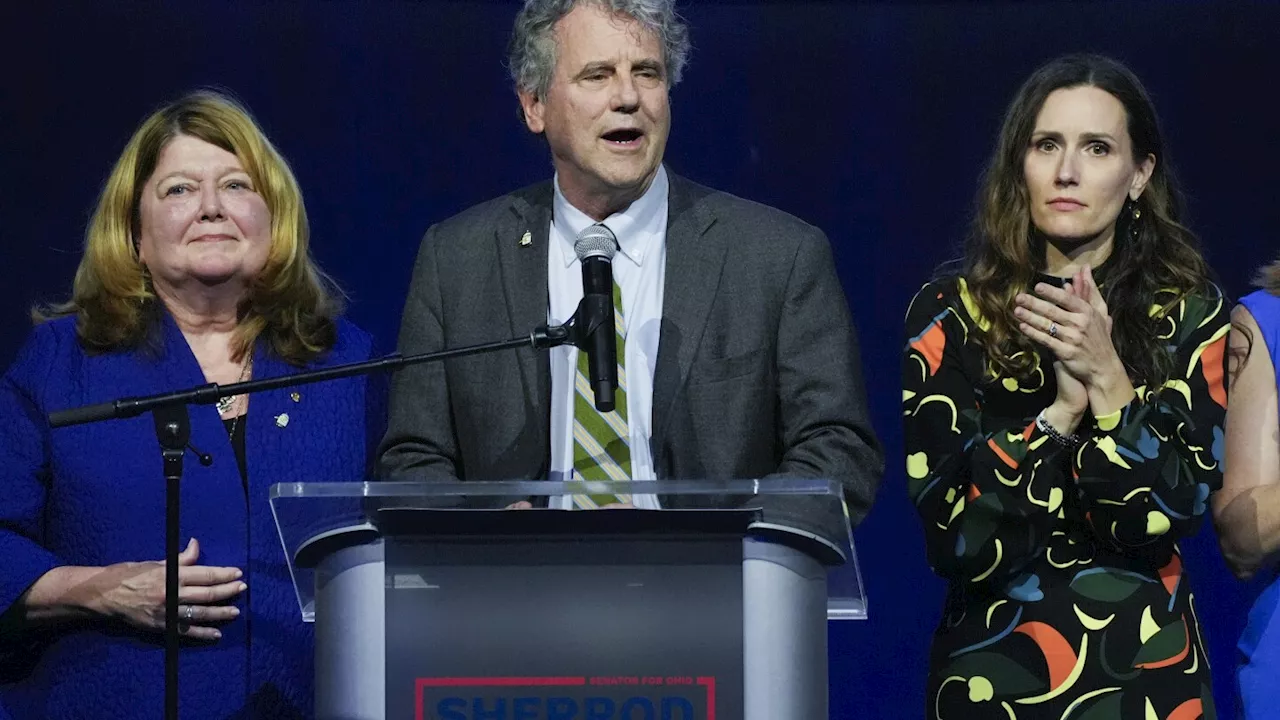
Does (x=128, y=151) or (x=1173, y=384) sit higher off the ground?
(x=128, y=151)

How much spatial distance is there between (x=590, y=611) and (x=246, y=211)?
4.53 ft

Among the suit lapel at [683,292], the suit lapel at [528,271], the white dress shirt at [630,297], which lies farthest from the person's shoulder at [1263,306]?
the suit lapel at [528,271]

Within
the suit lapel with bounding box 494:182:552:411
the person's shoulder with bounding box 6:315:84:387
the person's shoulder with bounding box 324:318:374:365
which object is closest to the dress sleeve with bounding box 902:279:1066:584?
the suit lapel with bounding box 494:182:552:411

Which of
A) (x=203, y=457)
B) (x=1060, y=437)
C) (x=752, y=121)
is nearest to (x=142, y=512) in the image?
(x=203, y=457)

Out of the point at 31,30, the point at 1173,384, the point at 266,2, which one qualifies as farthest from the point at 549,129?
the point at 31,30

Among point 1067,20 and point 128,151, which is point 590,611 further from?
point 1067,20

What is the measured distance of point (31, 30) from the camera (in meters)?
4.63

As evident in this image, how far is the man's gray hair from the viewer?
330 centimetres

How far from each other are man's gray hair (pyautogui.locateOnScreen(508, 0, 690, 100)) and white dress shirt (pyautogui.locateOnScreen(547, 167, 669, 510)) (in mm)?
186

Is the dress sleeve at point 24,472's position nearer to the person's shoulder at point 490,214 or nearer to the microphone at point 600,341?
the person's shoulder at point 490,214

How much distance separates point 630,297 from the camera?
3.27 m

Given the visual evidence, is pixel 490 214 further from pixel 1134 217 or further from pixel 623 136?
pixel 1134 217

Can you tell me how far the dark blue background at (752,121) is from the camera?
Result: 459 centimetres

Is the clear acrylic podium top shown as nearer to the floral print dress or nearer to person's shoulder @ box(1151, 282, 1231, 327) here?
the floral print dress
